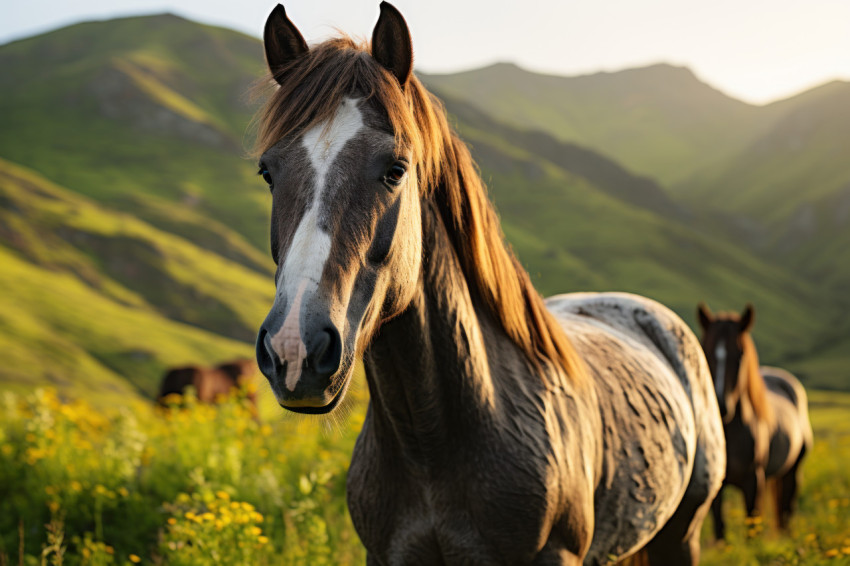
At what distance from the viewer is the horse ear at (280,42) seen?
2287 millimetres

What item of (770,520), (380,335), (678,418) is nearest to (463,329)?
(380,335)

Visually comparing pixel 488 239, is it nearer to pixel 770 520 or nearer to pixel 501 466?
pixel 501 466

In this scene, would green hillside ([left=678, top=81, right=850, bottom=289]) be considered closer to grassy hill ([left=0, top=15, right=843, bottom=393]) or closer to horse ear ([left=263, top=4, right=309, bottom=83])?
grassy hill ([left=0, top=15, right=843, bottom=393])

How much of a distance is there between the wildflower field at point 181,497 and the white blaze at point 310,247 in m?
2.12

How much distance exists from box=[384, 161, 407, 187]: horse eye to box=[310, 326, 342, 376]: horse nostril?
0.56 metres

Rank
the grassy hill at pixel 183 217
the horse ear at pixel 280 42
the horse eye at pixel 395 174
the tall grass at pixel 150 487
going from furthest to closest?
the grassy hill at pixel 183 217 < the tall grass at pixel 150 487 < the horse ear at pixel 280 42 < the horse eye at pixel 395 174

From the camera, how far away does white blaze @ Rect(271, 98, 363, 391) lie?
5.49 ft

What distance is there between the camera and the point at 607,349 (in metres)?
3.51

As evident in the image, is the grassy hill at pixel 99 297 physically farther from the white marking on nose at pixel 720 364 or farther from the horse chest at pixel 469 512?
the horse chest at pixel 469 512

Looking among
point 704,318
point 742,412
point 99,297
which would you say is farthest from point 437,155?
point 99,297

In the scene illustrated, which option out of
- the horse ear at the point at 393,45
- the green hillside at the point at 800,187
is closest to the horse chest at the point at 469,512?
the horse ear at the point at 393,45

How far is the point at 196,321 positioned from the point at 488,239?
54291mm

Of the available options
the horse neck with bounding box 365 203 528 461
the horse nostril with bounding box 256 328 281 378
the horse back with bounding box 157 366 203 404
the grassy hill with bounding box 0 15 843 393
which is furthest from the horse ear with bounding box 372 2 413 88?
the horse back with bounding box 157 366 203 404

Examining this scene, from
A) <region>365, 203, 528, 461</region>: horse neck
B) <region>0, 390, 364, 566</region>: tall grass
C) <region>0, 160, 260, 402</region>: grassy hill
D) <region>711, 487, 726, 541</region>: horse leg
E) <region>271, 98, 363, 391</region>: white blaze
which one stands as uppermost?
<region>271, 98, 363, 391</region>: white blaze
